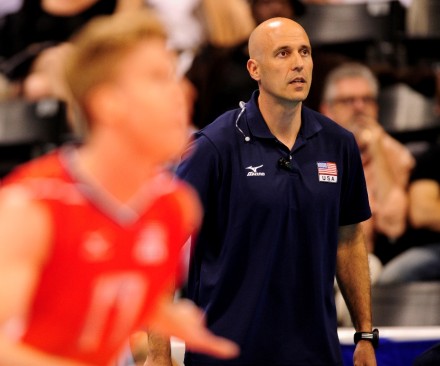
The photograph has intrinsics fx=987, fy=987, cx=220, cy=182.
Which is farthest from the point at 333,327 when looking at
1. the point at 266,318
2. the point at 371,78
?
the point at 371,78

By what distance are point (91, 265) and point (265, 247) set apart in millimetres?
1592

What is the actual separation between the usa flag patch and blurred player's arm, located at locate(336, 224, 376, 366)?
0.32 metres

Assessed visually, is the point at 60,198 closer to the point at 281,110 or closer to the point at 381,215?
the point at 281,110

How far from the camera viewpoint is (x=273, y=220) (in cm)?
331

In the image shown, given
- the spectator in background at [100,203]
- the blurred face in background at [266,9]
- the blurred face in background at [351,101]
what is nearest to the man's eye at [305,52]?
the spectator in background at [100,203]

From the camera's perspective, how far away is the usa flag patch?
344 cm

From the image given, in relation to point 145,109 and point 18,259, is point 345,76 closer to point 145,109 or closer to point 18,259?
point 145,109

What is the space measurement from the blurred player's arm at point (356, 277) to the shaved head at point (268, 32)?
2.39 ft

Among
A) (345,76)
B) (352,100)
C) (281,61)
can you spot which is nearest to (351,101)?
(352,100)

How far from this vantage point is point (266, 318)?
3314 millimetres

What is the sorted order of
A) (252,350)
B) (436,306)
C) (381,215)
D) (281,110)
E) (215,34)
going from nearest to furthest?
(252,350) < (281,110) < (436,306) < (381,215) < (215,34)

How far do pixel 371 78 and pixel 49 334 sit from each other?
4478 mm

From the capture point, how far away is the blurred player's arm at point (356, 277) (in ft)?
12.1

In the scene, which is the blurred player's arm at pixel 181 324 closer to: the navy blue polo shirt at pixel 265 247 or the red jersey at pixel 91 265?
the red jersey at pixel 91 265
